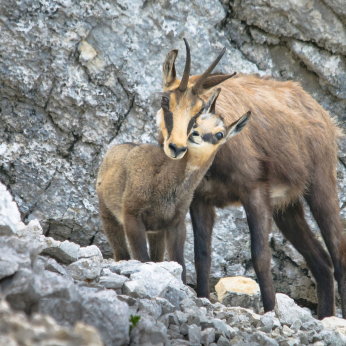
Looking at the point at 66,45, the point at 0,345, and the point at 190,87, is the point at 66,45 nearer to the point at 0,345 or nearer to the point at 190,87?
the point at 190,87

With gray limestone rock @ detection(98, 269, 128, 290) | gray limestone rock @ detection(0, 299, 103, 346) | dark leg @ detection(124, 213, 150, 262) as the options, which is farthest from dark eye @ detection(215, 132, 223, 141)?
gray limestone rock @ detection(0, 299, 103, 346)

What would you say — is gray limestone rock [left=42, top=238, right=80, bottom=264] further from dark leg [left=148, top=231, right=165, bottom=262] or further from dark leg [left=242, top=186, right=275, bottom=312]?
dark leg [left=242, top=186, right=275, bottom=312]

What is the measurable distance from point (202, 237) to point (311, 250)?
164cm

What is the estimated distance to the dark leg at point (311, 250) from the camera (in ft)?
19.6

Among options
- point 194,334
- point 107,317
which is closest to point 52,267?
point 107,317

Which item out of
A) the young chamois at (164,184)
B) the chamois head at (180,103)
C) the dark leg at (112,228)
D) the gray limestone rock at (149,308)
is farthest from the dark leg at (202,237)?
the gray limestone rock at (149,308)

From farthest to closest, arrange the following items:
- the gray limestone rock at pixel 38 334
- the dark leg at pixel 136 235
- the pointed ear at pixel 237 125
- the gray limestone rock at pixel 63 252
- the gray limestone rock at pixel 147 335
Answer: the pointed ear at pixel 237 125, the dark leg at pixel 136 235, the gray limestone rock at pixel 63 252, the gray limestone rock at pixel 147 335, the gray limestone rock at pixel 38 334

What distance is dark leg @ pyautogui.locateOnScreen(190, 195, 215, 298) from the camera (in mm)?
5387

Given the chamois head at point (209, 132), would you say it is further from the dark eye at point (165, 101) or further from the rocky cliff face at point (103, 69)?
the rocky cliff face at point (103, 69)

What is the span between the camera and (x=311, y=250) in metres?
6.29

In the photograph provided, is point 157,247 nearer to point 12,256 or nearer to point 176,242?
point 176,242

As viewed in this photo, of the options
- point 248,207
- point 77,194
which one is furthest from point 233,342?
point 77,194

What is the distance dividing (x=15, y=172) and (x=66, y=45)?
1.83 metres

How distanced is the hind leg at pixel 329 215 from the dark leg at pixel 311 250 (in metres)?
0.22
